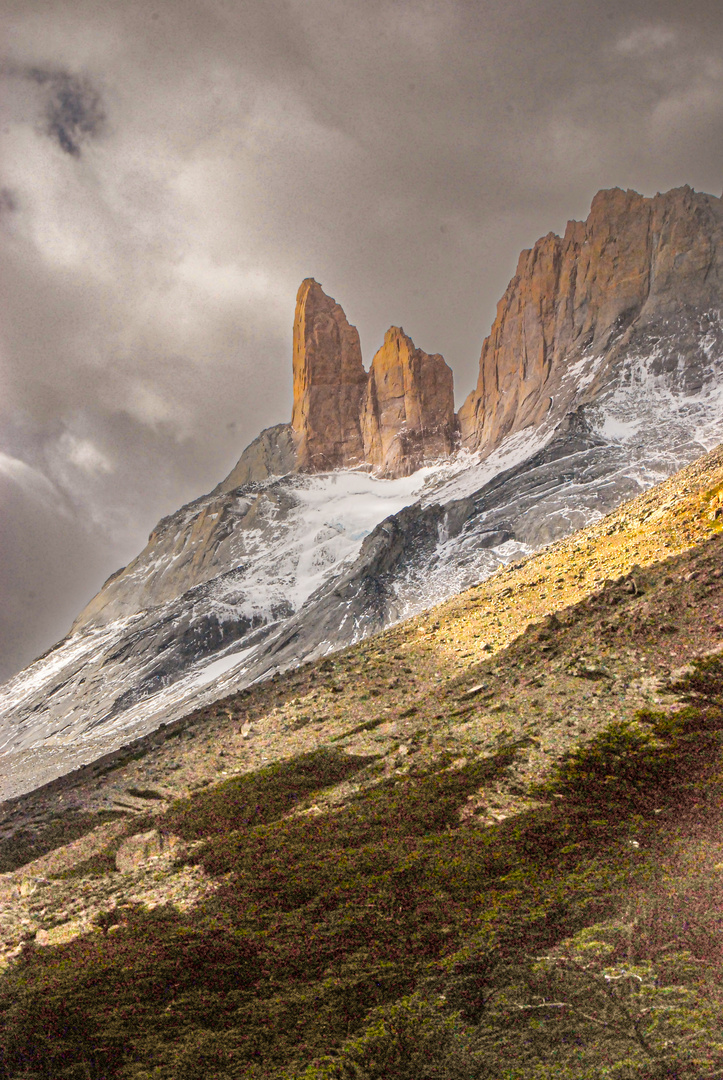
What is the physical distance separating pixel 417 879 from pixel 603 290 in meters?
180

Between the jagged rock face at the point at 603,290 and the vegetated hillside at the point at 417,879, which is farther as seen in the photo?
the jagged rock face at the point at 603,290

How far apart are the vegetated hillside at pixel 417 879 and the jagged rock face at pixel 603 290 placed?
141114 millimetres

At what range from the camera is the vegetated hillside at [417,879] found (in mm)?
8656

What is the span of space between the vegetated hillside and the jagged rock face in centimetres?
14111

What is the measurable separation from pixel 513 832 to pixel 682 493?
2741 centimetres

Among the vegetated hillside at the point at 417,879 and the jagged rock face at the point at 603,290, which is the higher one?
the jagged rock face at the point at 603,290

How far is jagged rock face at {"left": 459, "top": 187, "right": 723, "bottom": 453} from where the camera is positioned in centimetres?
14788

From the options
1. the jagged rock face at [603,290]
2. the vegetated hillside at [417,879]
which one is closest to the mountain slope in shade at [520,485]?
the jagged rock face at [603,290]

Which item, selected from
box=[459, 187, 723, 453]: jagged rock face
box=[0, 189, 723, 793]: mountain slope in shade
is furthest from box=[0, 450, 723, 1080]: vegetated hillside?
box=[459, 187, 723, 453]: jagged rock face

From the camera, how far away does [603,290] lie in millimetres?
166125

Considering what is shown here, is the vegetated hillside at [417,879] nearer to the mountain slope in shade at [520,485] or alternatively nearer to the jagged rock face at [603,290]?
the mountain slope in shade at [520,485]

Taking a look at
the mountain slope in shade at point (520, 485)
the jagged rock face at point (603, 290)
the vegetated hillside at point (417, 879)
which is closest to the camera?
the vegetated hillside at point (417, 879)

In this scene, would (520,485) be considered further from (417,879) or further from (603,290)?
(417,879)

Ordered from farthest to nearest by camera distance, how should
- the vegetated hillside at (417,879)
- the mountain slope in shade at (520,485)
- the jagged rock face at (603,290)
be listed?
the jagged rock face at (603,290), the mountain slope in shade at (520,485), the vegetated hillside at (417,879)
